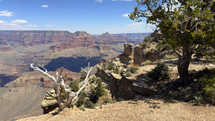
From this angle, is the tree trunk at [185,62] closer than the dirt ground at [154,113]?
No

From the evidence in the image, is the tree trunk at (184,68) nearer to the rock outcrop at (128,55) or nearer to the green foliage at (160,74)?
the green foliage at (160,74)

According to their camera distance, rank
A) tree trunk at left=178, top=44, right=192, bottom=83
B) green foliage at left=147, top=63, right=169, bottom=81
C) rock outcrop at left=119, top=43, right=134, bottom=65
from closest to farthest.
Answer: tree trunk at left=178, top=44, right=192, bottom=83 < green foliage at left=147, top=63, right=169, bottom=81 < rock outcrop at left=119, top=43, right=134, bottom=65

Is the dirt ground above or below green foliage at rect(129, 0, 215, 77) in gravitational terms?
below

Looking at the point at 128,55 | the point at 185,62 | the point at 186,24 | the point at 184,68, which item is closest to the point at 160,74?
the point at 184,68

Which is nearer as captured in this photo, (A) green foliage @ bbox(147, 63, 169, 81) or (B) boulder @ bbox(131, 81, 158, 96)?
(B) boulder @ bbox(131, 81, 158, 96)

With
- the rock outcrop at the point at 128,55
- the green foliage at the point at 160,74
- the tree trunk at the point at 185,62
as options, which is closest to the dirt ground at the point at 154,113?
the tree trunk at the point at 185,62

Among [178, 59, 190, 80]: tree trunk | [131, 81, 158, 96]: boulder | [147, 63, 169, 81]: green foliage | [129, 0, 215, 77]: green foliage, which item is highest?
[129, 0, 215, 77]: green foliage

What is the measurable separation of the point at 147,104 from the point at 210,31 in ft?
22.3

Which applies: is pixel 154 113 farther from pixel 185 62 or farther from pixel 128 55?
pixel 128 55

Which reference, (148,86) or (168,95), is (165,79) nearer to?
(148,86)

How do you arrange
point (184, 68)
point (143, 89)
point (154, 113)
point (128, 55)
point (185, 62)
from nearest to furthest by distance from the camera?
point (154, 113), point (185, 62), point (184, 68), point (143, 89), point (128, 55)

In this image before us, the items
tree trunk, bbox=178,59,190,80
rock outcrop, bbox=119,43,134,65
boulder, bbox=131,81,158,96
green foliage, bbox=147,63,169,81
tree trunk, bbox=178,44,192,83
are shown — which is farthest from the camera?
rock outcrop, bbox=119,43,134,65

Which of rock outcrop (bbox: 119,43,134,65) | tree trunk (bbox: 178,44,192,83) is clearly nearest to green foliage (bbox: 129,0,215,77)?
tree trunk (bbox: 178,44,192,83)

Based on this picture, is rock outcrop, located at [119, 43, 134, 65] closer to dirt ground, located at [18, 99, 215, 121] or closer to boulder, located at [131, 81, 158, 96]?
boulder, located at [131, 81, 158, 96]
